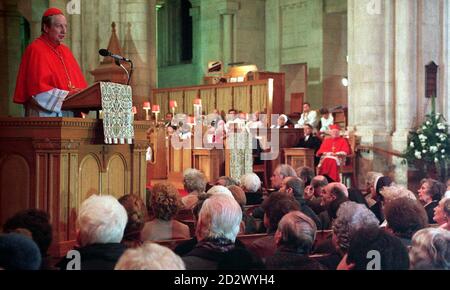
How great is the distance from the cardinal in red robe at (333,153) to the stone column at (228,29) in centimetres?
947

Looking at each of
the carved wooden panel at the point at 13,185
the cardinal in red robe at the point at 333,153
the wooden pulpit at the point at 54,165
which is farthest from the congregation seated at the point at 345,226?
the cardinal in red robe at the point at 333,153

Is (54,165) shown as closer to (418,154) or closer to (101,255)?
(101,255)

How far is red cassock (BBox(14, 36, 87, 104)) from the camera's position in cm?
615

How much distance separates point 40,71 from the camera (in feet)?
20.2

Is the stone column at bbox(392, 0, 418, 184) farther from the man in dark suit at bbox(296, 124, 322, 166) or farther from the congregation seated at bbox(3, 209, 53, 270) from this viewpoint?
the congregation seated at bbox(3, 209, 53, 270)

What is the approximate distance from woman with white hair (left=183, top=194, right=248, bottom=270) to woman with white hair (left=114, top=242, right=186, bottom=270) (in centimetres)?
100

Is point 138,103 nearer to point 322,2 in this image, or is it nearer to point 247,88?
point 247,88

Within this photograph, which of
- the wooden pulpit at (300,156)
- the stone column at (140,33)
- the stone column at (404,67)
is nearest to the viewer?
the wooden pulpit at (300,156)

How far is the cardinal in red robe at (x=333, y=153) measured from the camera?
13453 mm

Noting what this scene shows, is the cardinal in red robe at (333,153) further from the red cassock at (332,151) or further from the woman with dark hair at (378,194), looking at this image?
the woman with dark hair at (378,194)

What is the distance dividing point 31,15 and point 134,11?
3.91 metres

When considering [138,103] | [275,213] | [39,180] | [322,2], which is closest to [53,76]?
[39,180]

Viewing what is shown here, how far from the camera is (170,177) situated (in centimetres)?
1453

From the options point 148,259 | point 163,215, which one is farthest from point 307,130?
point 148,259
